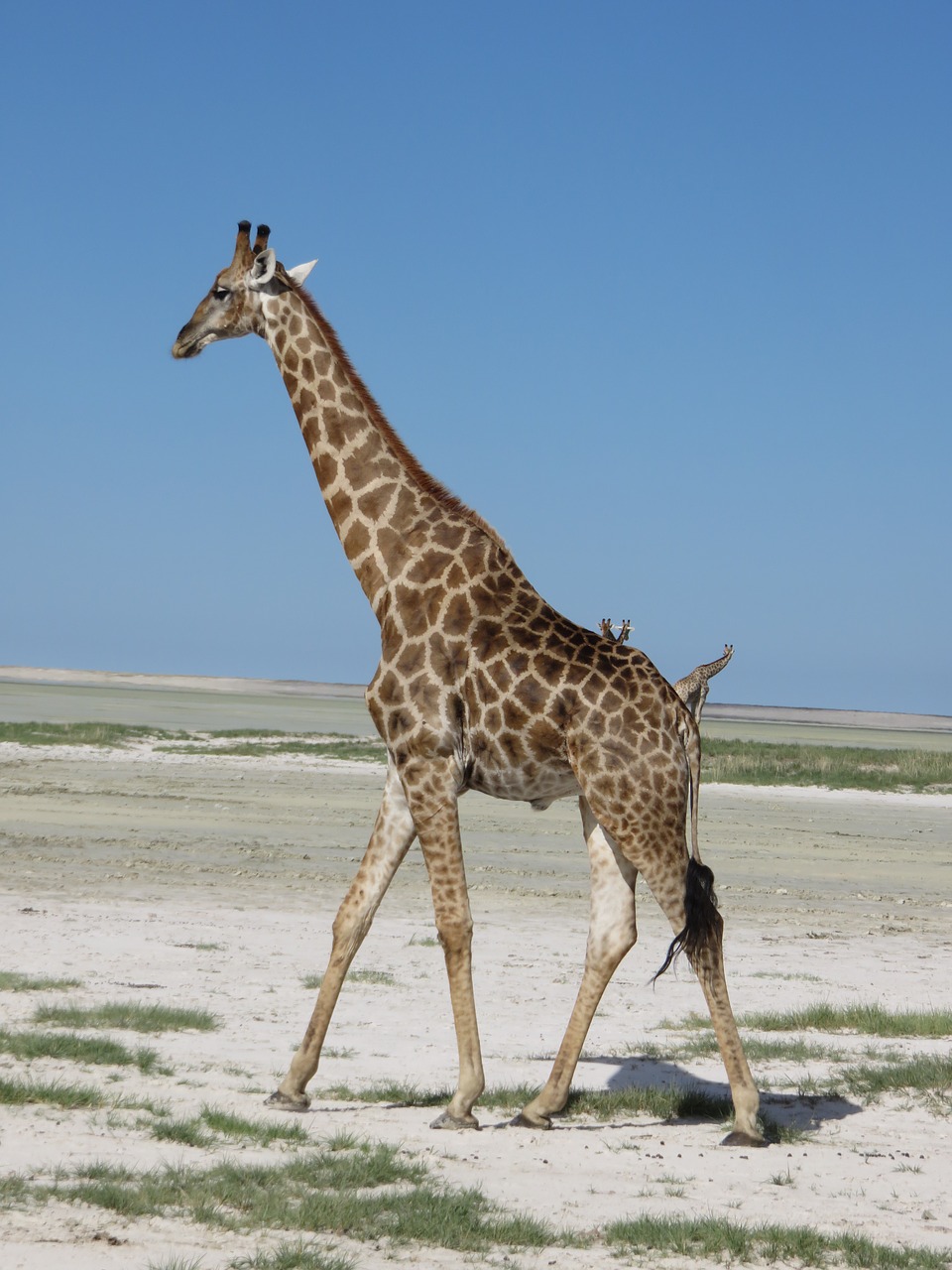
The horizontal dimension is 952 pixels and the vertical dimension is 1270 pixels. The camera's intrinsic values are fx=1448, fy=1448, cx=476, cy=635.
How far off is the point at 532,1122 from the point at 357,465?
3.75m

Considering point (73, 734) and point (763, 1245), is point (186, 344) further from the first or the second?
point (73, 734)

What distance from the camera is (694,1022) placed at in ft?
33.7

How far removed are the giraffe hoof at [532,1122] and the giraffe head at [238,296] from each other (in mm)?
4701

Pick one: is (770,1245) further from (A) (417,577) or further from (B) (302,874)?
(B) (302,874)

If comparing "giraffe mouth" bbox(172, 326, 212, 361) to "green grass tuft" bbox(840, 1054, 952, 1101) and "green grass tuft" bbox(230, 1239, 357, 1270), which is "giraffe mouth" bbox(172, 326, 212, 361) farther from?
"green grass tuft" bbox(840, 1054, 952, 1101)

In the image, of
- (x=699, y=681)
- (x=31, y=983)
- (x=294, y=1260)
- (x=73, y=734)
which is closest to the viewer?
(x=294, y=1260)

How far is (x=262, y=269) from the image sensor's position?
27.5ft

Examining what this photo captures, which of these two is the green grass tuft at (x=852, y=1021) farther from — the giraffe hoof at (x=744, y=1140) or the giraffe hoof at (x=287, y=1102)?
the giraffe hoof at (x=287, y=1102)

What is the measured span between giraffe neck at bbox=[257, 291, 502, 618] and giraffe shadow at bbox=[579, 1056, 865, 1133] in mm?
3229

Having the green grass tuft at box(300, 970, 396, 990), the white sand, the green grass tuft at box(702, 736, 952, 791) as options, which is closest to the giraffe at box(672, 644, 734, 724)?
the white sand

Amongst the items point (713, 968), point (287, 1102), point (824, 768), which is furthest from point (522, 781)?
point (824, 768)

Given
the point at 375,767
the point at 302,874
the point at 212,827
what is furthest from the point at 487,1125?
the point at 375,767

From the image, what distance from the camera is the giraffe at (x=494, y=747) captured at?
7371 millimetres

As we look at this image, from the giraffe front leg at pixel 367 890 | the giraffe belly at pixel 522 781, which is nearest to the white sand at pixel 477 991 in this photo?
the giraffe front leg at pixel 367 890
